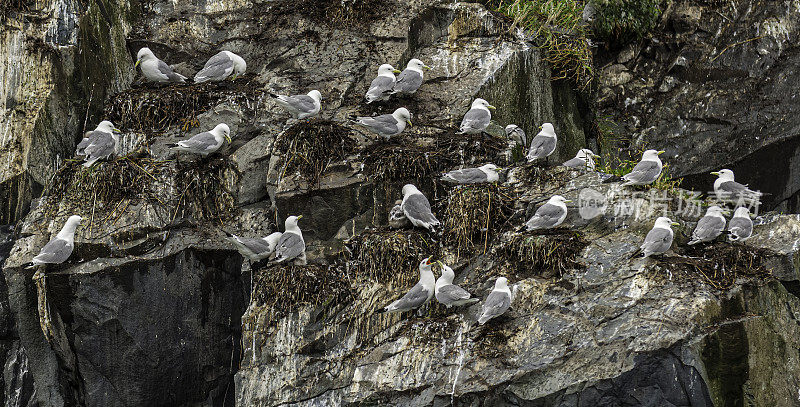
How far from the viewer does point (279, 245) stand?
908 centimetres

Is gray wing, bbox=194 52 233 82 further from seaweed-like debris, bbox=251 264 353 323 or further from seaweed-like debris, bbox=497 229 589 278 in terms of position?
seaweed-like debris, bbox=497 229 589 278

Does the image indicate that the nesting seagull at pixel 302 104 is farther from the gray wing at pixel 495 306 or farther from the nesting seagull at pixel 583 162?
the gray wing at pixel 495 306

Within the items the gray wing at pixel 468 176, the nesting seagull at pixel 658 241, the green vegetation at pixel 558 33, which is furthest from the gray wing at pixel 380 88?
the nesting seagull at pixel 658 241

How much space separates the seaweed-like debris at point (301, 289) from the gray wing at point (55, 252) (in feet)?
7.50

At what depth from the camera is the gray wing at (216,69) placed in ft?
36.7

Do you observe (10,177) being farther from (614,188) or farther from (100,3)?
(614,188)

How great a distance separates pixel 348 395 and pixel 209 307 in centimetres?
283

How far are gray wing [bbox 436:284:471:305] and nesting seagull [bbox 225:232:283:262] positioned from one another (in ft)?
7.10

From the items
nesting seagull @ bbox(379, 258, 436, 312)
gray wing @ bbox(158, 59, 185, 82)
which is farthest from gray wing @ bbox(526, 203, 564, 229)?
gray wing @ bbox(158, 59, 185, 82)

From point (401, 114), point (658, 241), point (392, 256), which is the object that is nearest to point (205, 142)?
point (401, 114)

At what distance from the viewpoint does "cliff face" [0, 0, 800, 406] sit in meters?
7.68

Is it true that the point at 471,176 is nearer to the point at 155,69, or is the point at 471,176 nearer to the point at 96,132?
the point at 96,132

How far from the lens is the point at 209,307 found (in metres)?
10.1

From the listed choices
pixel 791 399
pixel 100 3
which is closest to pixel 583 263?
pixel 791 399
